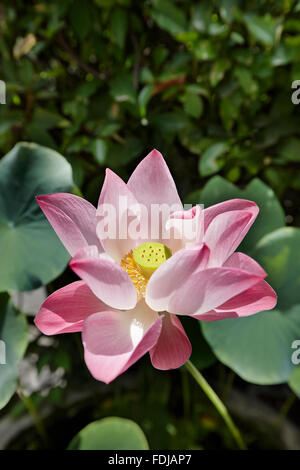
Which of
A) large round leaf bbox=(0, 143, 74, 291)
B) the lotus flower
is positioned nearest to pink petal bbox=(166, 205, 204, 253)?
the lotus flower

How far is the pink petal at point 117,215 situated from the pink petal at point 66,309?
0.13 feet

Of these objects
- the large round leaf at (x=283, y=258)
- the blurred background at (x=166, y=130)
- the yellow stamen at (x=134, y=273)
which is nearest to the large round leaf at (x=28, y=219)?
the blurred background at (x=166, y=130)

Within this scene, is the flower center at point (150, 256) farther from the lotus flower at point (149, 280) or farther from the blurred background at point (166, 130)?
the blurred background at point (166, 130)

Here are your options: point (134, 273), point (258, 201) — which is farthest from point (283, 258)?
point (134, 273)

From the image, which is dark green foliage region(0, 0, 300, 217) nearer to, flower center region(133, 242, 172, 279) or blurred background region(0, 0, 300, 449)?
blurred background region(0, 0, 300, 449)

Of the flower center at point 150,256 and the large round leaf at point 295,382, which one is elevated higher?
the flower center at point 150,256

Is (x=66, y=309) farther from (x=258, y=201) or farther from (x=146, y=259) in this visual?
(x=258, y=201)

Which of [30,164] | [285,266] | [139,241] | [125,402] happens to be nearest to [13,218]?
[30,164]

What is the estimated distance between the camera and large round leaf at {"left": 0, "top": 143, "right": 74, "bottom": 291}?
15.6 inches

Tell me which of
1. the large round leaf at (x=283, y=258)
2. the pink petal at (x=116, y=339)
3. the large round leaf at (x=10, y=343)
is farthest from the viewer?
the large round leaf at (x=283, y=258)

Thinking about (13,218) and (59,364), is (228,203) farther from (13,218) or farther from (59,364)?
(59,364)

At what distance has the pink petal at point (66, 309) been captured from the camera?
0.22 metres

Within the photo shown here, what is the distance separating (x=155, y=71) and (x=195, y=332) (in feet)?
1.46

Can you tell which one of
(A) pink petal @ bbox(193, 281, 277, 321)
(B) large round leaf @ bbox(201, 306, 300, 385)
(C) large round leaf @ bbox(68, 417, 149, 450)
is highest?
(A) pink petal @ bbox(193, 281, 277, 321)
